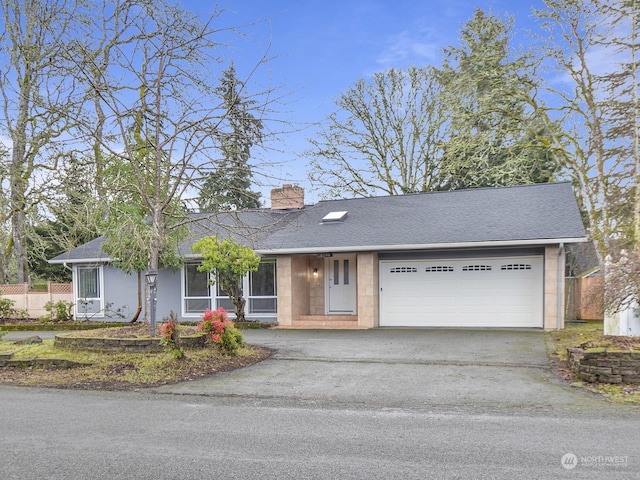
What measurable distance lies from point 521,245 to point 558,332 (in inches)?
91.1

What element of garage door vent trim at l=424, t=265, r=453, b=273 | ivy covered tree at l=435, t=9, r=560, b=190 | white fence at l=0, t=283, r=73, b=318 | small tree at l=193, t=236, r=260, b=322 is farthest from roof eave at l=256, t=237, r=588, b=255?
white fence at l=0, t=283, r=73, b=318

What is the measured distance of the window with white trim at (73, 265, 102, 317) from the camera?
1777 cm

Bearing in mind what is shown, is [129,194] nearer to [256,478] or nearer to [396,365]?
[396,365]

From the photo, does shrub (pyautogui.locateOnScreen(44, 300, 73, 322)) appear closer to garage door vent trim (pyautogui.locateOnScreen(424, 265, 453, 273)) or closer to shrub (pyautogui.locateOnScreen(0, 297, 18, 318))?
shrub (pyautogui.locateOnScreen(0, 297, 18, 318))

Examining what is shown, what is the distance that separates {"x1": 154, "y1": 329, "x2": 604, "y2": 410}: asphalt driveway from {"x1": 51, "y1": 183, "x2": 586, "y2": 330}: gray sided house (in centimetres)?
185

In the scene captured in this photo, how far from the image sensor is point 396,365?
862cm

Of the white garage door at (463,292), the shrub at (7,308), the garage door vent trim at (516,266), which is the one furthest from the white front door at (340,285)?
the shrub at (7,308)

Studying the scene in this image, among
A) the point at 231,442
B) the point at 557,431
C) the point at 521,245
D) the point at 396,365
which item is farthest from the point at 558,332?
the point at 231,442

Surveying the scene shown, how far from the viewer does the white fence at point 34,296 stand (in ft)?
59.8

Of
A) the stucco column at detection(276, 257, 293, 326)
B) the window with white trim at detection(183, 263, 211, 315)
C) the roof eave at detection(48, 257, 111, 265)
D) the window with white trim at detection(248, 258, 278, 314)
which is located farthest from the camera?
the roof eave at detection(48, 257, 111, 265)

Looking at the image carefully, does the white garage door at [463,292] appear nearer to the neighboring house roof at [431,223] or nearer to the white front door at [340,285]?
the neighboring house roof at [431,223]

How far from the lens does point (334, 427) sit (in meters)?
5.20

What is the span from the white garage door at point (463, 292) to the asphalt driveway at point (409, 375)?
5.07 feet

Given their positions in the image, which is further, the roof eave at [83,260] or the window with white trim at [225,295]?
the roof eave at [83,260]
